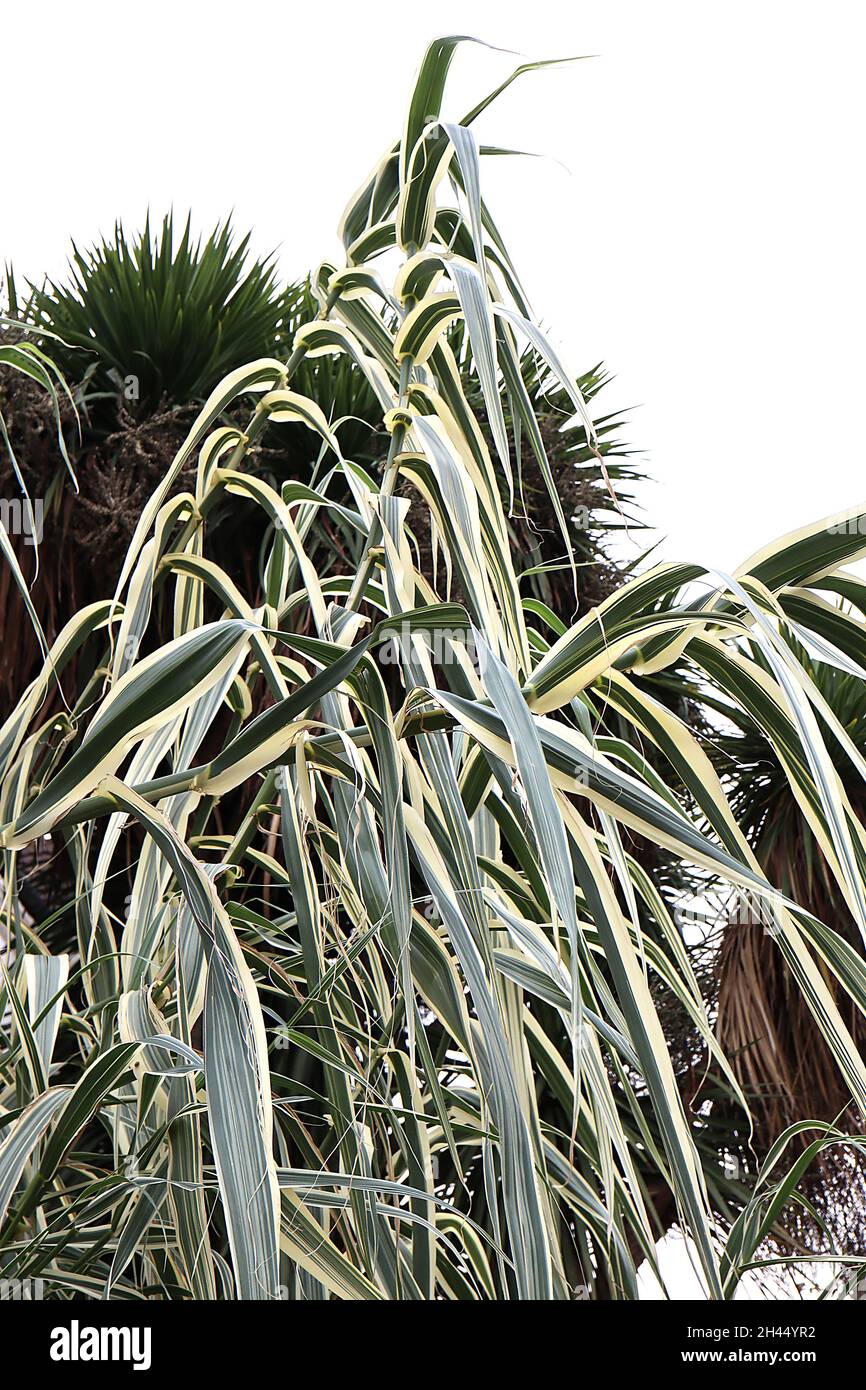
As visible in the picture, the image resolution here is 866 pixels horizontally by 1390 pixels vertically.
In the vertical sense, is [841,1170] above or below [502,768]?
below

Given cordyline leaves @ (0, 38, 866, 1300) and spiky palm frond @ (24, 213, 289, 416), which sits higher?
spiky palm frond @ (24, 213, 289, 416)

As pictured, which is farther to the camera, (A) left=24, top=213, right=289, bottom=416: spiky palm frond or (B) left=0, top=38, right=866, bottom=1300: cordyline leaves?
(A) left=24, top=213, right=289, bottom=416: spiky palm frond

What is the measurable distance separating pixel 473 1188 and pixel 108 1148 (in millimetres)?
560

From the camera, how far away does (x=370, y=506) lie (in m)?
0.59

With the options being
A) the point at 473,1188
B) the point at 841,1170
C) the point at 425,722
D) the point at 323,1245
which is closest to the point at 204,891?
the point at 425,722

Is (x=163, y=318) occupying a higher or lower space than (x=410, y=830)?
higher

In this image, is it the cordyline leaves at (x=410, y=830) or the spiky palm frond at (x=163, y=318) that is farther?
the spiky palm frond at (x=163, y=318)

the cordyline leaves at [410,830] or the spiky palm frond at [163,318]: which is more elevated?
the spiky palm frond at [163,318]

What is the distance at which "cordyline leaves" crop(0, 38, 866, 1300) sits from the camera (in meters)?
0.42

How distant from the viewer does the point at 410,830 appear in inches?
→ 20.0

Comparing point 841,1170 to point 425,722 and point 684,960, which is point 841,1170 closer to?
point 684,960

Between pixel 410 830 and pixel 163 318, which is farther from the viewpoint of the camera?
pixel 163 318

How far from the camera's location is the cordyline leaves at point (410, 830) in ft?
1.38
